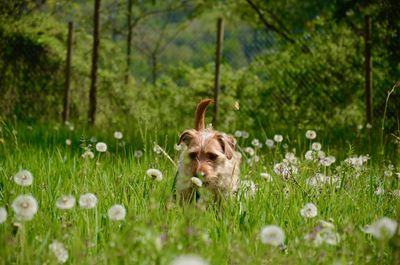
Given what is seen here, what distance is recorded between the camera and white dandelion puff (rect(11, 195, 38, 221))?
2090 millimetres

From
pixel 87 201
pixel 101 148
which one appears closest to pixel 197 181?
pixel 87 201

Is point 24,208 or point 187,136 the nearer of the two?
point 24,208

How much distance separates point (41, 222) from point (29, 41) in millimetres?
9688

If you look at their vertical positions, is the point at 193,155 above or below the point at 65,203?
above

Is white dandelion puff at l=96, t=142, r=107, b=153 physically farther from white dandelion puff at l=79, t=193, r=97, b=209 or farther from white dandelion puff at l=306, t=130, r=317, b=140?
white dandelion puff at l=306, t=130, r=317, b=140

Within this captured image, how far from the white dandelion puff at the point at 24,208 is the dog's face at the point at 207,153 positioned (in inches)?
59.5

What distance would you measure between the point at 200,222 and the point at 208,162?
1.44 metres

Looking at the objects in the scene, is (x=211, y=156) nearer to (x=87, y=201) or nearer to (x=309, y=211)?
(x=309, y=211)

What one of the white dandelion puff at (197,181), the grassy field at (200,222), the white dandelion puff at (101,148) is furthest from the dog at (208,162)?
the white dandelion puff at (197,181)

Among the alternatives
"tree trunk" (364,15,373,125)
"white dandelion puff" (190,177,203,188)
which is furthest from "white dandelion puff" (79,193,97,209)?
"tree trunk" (364,15,373,125)

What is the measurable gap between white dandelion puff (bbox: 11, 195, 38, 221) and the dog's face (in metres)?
1.51

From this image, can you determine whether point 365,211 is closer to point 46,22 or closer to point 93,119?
point 93,119

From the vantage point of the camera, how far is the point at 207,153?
379 cm

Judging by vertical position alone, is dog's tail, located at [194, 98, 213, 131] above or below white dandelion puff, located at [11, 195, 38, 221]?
above
